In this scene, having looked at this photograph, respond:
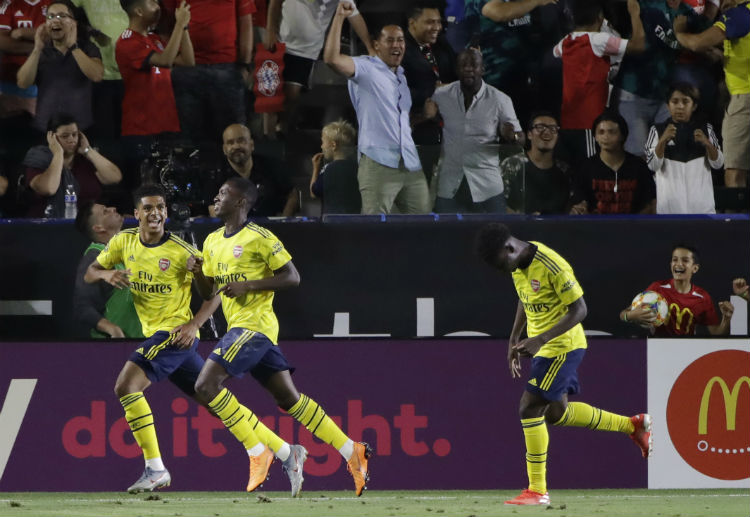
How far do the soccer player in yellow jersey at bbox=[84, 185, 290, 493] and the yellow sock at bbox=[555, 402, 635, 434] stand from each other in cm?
193

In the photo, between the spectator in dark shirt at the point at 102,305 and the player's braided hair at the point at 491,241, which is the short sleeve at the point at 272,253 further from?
the spectator in dark shirt at the point at 102,305

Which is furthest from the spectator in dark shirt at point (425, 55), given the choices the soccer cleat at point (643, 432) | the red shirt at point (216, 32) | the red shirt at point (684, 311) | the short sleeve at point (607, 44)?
the soccer cleat at point (643, 432)

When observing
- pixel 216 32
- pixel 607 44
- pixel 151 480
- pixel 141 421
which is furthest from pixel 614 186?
pixel 151 480

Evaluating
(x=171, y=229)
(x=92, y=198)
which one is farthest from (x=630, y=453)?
(x=92, y=198)

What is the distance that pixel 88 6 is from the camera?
9.65 metres

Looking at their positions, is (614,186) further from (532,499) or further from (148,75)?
(148,75)

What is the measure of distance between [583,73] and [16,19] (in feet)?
15.7

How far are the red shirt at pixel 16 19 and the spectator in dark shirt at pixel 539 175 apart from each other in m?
4.12

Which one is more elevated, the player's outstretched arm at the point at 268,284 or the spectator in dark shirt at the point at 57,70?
the spectator in dark shirt at the point at 57,70

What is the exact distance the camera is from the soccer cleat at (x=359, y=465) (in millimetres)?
7074

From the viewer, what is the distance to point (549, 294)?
6723 mm

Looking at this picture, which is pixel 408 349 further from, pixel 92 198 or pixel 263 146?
pixel 92 198

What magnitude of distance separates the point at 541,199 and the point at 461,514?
3417 millimetres

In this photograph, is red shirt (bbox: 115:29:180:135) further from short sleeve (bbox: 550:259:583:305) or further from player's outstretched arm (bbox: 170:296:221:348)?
short sleeve (bbox: 550:259:583:305)
